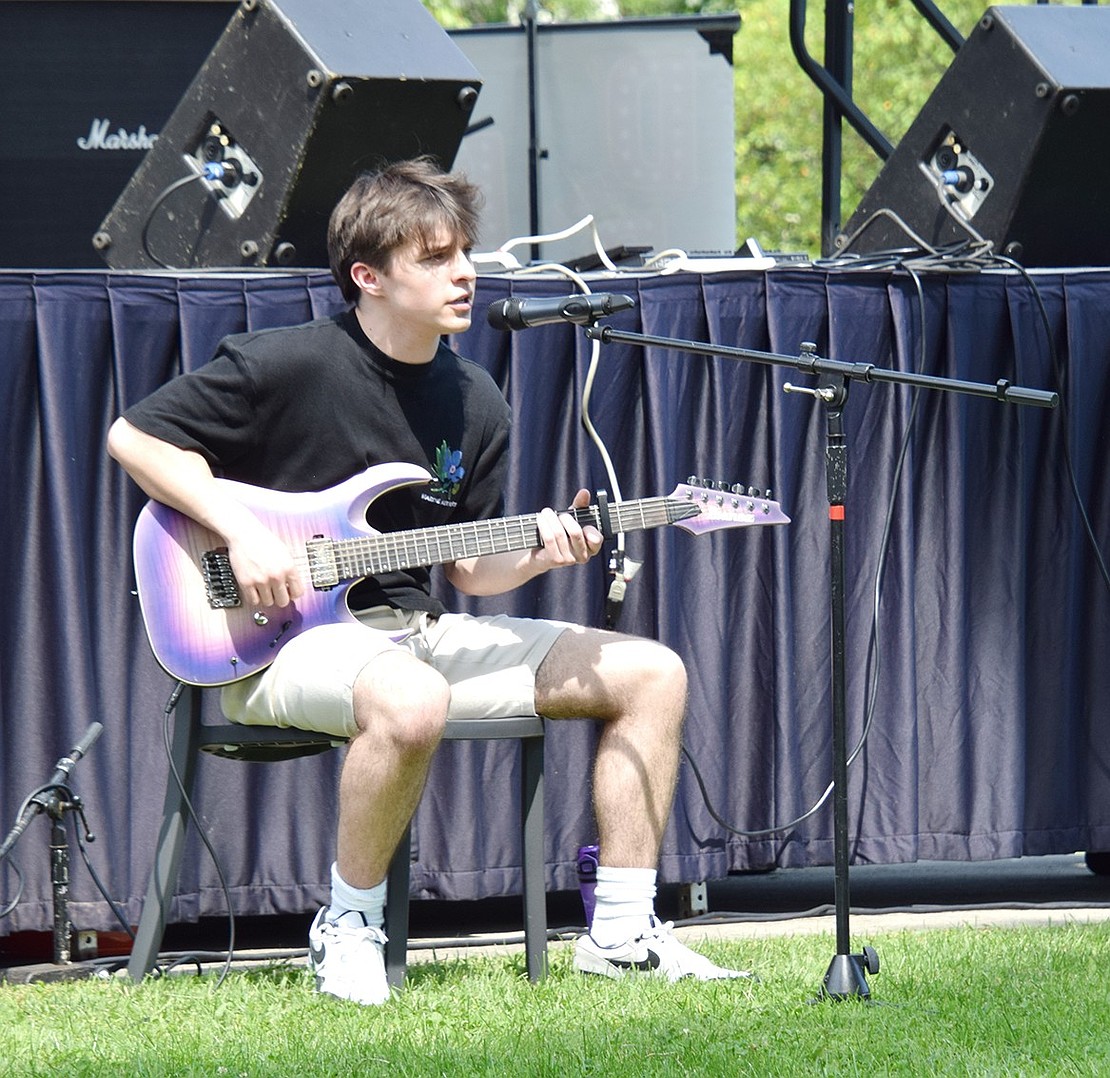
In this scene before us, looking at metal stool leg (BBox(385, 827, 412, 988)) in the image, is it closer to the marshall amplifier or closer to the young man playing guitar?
the young man playing guitar

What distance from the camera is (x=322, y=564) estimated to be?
3.16m

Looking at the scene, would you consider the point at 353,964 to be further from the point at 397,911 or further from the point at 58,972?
the point at 58,972

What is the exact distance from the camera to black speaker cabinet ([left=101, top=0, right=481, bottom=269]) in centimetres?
374

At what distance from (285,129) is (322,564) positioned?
1.15 m

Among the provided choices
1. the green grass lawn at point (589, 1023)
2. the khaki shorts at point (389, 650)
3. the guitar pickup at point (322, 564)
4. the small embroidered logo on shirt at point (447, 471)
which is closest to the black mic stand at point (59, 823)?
the green grass lawn at point (589, 1023)

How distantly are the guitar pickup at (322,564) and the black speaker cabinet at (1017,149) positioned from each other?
1901 mm

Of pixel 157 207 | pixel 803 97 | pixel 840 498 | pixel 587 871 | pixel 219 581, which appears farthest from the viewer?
pixel 803 97

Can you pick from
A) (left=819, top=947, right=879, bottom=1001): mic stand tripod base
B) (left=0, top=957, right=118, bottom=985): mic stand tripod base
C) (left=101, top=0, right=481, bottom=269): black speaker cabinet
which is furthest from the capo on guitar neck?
(left=0, top=957, right=118, bottom=985): mic stand tripod base

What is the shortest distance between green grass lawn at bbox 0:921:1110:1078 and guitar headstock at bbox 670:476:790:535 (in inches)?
34.0

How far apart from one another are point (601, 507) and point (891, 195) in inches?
69.6

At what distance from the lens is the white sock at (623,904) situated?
3176 millimetres

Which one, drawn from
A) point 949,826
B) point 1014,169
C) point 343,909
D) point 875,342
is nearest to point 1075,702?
point 949,826

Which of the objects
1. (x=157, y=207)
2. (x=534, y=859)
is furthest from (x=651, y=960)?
(x=157, y=207)

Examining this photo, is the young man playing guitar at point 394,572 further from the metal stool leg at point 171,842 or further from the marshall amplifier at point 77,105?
the marshall amplifier at point 77,105
